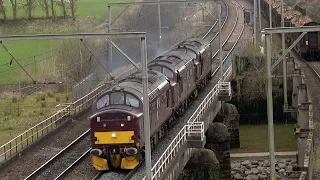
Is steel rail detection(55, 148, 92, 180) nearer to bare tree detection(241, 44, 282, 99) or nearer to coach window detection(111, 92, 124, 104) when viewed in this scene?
coach window detection(111, 92, 124, 104)

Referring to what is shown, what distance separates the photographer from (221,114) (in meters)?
52.8

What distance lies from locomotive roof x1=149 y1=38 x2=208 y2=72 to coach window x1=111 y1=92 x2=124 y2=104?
8607mm

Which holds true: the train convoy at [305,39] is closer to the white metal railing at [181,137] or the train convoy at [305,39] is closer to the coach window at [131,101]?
the white metal railing at [181,137]

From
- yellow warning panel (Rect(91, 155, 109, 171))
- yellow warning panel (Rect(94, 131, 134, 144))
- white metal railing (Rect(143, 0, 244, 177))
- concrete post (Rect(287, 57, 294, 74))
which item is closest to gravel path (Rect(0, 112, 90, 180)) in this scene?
yellow warning panel (Rect(91, 155, 109, 171))

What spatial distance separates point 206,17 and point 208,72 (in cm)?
3811

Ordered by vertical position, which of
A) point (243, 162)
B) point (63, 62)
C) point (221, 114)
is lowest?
point (243, 162)

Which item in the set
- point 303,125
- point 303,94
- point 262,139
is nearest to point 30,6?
point 262,139

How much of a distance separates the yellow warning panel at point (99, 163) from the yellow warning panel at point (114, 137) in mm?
975

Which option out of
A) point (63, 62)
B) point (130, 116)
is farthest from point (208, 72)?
point (130, 116)

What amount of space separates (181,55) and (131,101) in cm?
1354

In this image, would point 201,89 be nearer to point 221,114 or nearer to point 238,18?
point 221,114

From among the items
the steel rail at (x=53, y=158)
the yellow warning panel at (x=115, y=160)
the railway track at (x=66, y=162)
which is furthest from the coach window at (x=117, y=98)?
the steel rail at (x=53, y=158)

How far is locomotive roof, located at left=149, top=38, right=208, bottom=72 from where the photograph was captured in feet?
136

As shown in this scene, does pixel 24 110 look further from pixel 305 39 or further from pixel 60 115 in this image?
pixel 305 39
